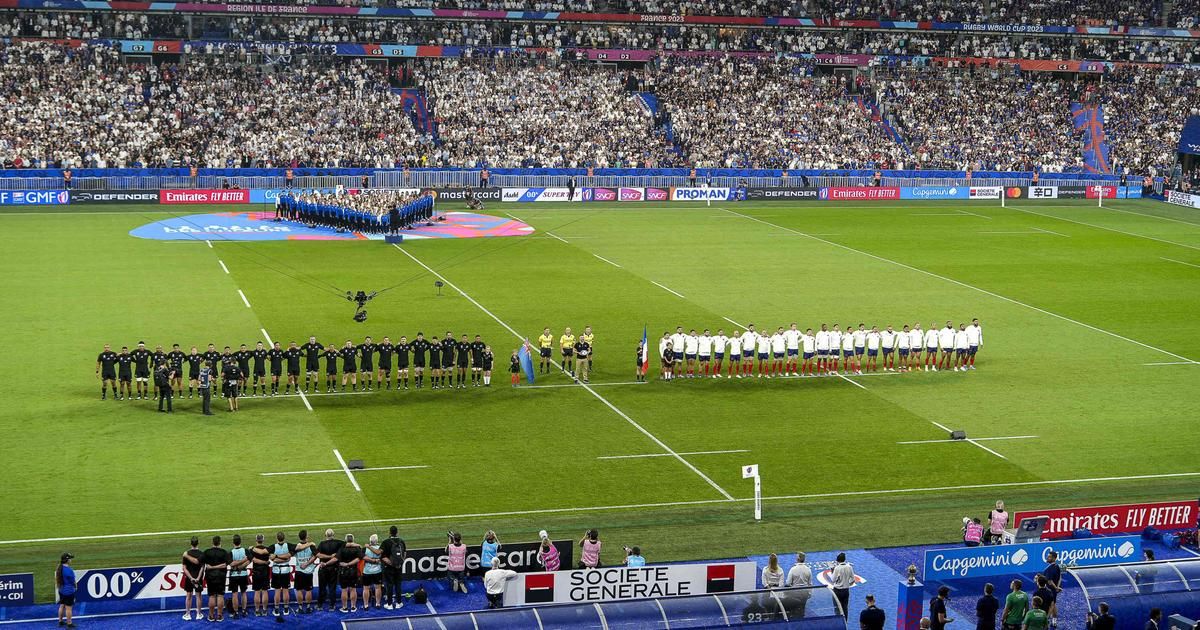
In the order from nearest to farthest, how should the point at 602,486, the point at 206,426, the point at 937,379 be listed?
the point at 602,486
the point at 206,426
the point at 937,379

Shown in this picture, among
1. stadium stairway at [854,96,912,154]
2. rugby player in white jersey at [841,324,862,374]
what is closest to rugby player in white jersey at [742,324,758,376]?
rugby player in white jersey at [841,324,862,374]

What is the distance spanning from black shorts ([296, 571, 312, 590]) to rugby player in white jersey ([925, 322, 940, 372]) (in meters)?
22.3

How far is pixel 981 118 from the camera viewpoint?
8538cm

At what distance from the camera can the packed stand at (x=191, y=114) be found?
221ft

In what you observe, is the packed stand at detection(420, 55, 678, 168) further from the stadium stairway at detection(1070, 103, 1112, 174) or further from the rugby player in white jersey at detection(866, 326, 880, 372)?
the rugby player in white jersey at detection(866, 326, 880, 372)

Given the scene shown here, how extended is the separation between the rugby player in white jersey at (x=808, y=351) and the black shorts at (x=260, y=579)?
63.9 ft

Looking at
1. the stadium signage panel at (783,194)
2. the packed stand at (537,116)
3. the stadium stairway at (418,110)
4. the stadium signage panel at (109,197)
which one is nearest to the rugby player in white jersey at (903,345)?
the stadium signage panel at (783,194)

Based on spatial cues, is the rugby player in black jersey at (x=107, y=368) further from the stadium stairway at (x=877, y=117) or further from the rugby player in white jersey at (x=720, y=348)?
the stadium stairway at (x=877, y=117)

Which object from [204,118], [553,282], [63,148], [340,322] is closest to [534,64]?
[204,118]

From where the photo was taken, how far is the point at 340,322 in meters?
40.2

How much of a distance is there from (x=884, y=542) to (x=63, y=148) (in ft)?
177

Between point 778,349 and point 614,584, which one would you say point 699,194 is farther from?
point 614,584

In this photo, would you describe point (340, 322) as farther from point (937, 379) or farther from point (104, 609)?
point (104, 609)

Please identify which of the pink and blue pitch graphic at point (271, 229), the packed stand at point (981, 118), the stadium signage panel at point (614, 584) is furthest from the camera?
the packed stand at point (981, 118)
